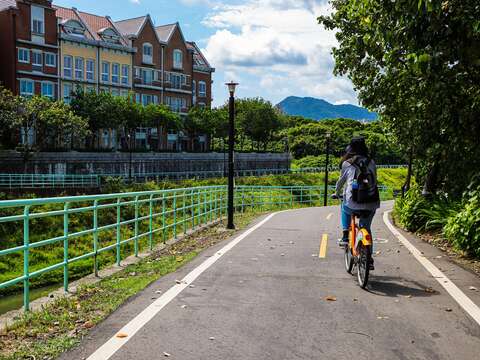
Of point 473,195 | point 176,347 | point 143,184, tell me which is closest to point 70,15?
point 143,184

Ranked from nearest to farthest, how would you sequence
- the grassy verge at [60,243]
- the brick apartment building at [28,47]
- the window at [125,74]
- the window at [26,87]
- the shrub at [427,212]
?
the shrub at [427,212] < the grassy verge at [60,243] < the brick apartment building at [28,47] < the window at [26,87] < the window at [125,74]

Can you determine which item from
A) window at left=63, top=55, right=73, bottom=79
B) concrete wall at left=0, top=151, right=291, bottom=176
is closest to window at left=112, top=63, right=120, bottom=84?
window at left=63, top=55, right=73, bottom=79

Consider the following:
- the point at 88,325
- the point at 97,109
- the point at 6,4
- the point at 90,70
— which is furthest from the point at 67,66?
the point at 88,325

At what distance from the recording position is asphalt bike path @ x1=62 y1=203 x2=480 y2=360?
495cm

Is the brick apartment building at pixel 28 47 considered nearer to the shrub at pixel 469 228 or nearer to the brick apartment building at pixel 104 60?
the brick apartment building at pixel 104 60

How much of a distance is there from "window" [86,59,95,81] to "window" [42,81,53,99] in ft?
18.0

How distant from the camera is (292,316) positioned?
6.04 meters

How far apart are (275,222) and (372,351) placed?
1362cm

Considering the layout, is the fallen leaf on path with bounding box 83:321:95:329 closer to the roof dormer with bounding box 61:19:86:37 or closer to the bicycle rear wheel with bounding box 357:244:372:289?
the bicycle rear wheel with bounding box 357:244:372:289

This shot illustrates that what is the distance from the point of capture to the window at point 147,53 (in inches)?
2743

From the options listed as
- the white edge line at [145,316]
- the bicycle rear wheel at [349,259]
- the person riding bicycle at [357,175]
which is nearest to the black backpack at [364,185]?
the person riding bicycle at [357,175]

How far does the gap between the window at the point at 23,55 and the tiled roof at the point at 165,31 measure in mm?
22886

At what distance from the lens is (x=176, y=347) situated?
196 inches

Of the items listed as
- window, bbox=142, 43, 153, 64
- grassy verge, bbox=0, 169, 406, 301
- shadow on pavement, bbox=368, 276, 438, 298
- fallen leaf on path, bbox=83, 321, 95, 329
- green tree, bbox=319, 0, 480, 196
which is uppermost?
window, bbox=142, 43, 153, 64
